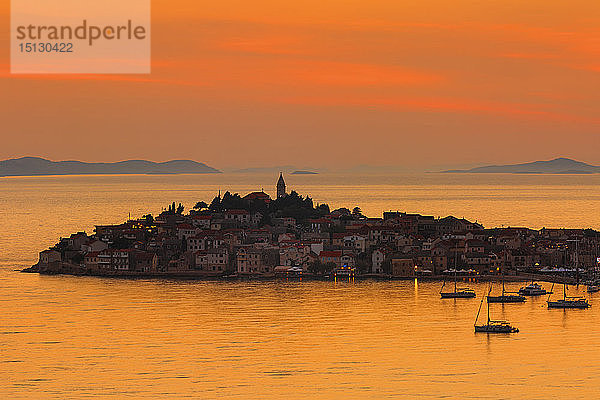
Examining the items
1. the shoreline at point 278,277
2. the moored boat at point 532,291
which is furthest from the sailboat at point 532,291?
the shoreline at point 278,277

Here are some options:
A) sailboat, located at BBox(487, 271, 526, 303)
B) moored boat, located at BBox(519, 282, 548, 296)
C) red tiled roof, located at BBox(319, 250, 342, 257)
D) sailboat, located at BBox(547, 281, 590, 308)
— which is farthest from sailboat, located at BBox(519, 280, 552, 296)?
red tiled roof, located at BBox(319, 250, 342, 257)

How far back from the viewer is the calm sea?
A: 29.1 metres

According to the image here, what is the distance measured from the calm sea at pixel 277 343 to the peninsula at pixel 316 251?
13.2ft

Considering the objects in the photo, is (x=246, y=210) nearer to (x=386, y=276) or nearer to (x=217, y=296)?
(x=386, y=276)

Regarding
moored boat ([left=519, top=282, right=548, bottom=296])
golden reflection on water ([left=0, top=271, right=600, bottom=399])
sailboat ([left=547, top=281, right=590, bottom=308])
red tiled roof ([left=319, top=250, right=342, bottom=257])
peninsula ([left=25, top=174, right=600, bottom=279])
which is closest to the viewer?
golden reflection on water ([left=0, top=271, right=600, bottom=399])

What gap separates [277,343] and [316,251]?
26116 millimetres

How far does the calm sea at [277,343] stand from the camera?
2912cm

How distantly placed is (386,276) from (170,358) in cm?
2513

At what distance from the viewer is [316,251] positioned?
61062mm

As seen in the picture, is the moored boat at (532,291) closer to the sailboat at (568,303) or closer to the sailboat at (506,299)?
the sailboat at (506,299)

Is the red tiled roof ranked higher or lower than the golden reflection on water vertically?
higher

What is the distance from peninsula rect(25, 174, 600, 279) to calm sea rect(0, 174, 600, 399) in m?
4.02

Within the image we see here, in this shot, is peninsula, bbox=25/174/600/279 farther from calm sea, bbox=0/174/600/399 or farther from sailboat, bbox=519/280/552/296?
sailboat, bbox=519/280/552/296

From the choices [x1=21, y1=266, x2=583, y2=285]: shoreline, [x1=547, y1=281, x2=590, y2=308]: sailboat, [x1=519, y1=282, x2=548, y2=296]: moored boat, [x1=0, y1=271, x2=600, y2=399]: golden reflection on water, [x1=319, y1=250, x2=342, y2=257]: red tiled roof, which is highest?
[x1=319, y1=250, x2=342, y2=257]: red tiled roof
